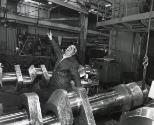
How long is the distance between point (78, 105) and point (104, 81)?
9.47 ft

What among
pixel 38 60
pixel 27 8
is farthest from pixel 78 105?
pixel 27 8

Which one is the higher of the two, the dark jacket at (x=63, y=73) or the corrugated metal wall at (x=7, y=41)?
the corrugated metal wall at (x=7, y=41)

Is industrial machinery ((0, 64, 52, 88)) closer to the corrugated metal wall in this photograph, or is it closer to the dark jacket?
the dark jacket

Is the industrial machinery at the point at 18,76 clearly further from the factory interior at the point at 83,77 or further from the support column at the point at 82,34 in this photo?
the support column at the point at 82,34

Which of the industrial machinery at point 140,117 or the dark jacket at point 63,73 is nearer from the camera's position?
the industrial machinery at point 140,117

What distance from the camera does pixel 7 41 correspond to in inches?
178

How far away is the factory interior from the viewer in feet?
2.57

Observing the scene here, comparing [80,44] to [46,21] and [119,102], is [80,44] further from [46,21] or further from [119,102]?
[119,102]

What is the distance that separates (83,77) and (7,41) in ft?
9.46

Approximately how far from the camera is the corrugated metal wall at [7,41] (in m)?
4.45

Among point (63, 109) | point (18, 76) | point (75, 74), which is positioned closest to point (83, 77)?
point (75, 74)

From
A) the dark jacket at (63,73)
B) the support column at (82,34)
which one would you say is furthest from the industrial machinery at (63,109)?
the support column at (82,34)

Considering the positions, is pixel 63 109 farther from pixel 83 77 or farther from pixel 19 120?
pixel 83 77

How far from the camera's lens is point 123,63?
437 cm
